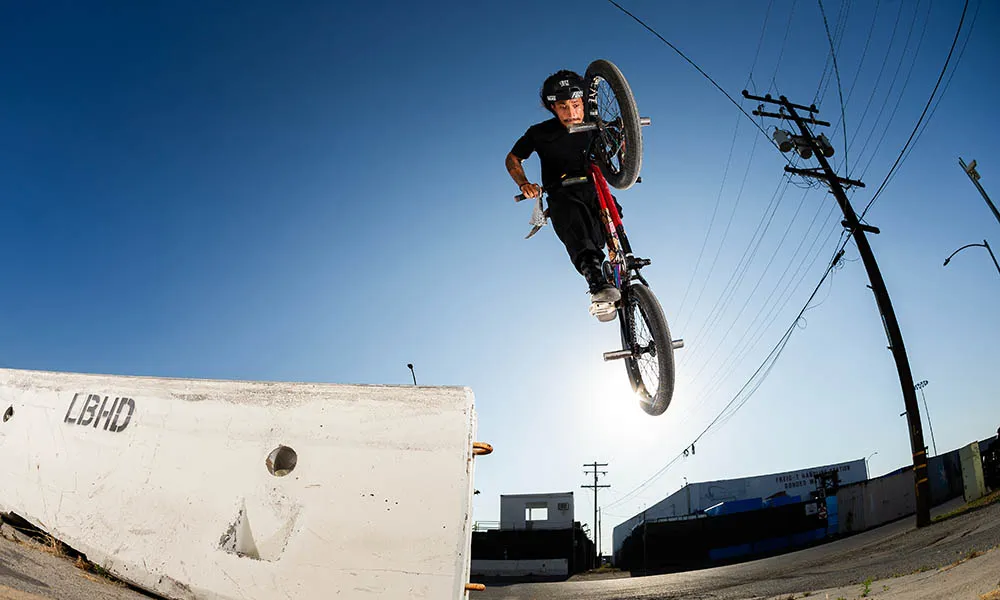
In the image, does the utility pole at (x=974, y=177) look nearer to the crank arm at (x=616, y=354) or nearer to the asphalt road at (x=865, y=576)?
the asphalt road at (x=865, y=576)

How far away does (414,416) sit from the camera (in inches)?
101

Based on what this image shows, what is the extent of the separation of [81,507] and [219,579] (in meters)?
1.13

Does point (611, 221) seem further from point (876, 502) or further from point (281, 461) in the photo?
point (876, 502)

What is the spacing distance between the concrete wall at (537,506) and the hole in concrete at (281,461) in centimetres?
4034

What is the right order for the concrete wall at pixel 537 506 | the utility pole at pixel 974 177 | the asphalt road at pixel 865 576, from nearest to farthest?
the asphalt road at pixel 865 576 < the utility pole at pixel 974 177 < the concrete wall at pixel 537 506

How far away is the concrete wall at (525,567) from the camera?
110ft

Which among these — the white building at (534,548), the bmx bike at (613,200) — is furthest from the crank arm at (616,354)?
the white building at (534,548)

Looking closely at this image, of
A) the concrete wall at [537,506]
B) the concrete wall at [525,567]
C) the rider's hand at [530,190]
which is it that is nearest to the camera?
the rider's hand at [530,190]

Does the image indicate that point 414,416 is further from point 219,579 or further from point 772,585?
point 772,585

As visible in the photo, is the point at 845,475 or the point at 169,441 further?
the point at 845,475

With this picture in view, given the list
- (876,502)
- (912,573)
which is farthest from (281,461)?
(876,502)

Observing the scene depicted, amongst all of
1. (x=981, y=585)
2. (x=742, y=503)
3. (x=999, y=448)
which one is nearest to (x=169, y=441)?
(x=981, y=585)

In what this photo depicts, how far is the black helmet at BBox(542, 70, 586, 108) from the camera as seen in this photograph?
4723 millimetres

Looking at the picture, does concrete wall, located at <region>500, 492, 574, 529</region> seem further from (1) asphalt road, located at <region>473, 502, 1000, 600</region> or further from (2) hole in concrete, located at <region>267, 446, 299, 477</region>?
(2) hole in concrete, located at <region>267, 446, 299, 477</region>
